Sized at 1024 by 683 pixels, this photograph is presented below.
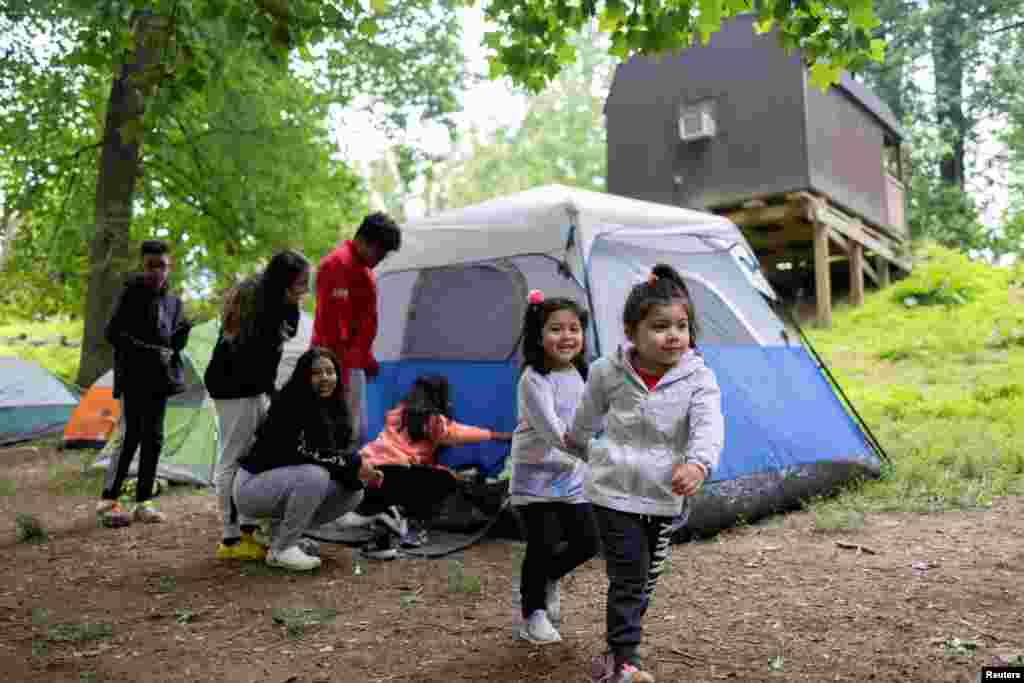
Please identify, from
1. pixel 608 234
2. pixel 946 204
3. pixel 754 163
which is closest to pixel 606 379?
pixel 608 234

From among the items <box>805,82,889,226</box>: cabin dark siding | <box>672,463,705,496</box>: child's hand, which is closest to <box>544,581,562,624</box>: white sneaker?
<box>672,463,705,496</box>: child's hand

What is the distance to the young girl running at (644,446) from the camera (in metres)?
2.50

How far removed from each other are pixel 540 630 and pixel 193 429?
449 cm

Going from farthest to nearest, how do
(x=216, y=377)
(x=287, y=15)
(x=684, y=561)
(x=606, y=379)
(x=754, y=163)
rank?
(x=754, y=163)
(x=216, y=377)
(x=684, y=561)
(x=287, y=15)
(x=606, y=379)

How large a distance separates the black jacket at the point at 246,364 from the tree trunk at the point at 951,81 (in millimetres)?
16652

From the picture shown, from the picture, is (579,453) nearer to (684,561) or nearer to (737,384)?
(684,561)

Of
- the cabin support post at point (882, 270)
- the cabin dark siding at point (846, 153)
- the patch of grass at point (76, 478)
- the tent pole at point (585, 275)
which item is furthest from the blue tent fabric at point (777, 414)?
the cabin support post at point (882, 270)

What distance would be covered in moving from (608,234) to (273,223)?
258 inches

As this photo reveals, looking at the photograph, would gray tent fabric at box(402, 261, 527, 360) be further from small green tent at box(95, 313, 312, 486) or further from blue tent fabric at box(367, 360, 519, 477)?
small green tent at box(95, 313, 312, 486)

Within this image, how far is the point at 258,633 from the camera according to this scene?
333 cm

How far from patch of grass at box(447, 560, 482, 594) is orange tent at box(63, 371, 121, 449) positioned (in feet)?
16.5

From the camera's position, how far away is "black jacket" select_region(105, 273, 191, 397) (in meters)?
4.90

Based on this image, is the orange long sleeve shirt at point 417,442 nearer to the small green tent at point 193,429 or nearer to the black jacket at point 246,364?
the black jacket at point 246,364

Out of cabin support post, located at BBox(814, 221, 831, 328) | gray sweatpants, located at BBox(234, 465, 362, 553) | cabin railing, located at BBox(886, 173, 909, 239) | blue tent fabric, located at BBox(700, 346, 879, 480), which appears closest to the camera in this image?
gray sweatpants, located at BBox(234, 465, 362, 553)
